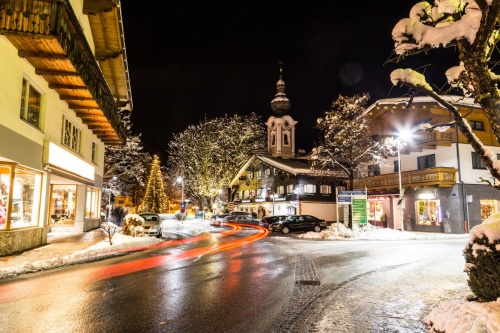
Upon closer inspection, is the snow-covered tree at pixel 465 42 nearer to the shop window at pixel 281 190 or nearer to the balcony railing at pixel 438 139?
the balcony railing at pixel 438 139

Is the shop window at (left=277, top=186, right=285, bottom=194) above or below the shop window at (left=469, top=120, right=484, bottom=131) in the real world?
below

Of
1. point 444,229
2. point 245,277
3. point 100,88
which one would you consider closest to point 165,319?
point 245,277

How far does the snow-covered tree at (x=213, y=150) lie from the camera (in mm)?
49625

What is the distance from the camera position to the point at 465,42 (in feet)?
18.6

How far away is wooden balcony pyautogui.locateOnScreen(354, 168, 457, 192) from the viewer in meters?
28.5

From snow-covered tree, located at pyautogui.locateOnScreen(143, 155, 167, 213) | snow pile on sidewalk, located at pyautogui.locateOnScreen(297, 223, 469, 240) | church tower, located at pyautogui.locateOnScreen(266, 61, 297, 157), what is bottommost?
snow pile on sidewalk, located at pyautogui.locateOnScreen(297, 223, 469, 240)

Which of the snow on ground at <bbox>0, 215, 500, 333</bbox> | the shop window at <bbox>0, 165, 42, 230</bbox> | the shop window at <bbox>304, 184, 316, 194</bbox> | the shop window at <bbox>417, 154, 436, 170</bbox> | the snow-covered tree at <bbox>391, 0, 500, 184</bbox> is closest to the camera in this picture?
the snow on ground at <bbox>0, 215, 500, 333</bbox>

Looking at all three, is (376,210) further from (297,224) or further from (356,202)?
(356,202)

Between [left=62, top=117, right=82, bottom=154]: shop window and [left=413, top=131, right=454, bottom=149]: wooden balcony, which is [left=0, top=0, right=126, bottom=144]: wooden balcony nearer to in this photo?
[left=62, top=117, right=82, bottom=154]: shop window

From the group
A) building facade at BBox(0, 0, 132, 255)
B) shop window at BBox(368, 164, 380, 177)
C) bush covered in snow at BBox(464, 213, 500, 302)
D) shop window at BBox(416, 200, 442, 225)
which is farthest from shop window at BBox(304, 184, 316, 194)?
bush covered in snow at BBox(464, 213, 500, 302)

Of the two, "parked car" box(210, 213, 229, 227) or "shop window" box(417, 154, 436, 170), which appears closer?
Result: "shop window" box(417, 154, 436, 170)

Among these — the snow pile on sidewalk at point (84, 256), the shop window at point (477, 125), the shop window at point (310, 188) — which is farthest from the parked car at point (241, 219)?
the shop window at point (477, 125)

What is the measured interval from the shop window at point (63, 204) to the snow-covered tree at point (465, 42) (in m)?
20.7

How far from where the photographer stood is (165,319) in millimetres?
6059
